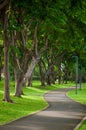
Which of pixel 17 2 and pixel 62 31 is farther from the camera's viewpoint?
pixel 62 31

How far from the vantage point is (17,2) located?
18.1 metres

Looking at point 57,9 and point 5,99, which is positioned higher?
point 57,9

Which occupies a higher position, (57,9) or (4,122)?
(57,9)

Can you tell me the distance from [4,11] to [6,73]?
564 cm

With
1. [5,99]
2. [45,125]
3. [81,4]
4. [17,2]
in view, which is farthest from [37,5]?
[5,99]

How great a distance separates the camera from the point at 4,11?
2647 centimetres

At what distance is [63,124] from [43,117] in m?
3.11

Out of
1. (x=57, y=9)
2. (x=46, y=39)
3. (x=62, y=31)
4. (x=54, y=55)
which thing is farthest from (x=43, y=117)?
(x=54, y=55)

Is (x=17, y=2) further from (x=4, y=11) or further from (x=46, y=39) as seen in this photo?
(x=46, y=39)

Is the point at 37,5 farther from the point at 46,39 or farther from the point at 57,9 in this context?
the point at 46,39

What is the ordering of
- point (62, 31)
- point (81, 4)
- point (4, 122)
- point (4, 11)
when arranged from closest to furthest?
1. point (81, 4)
2. point (4, 122)
3. point (4, 11)
4. point (62, 31)

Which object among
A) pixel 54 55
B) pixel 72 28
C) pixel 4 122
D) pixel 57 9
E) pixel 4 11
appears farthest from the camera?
pixel 54 55

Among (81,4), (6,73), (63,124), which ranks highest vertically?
(81,4)

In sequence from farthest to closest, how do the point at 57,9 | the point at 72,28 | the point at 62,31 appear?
the point at 62,31
the point at 72,28
the point at 57,9
